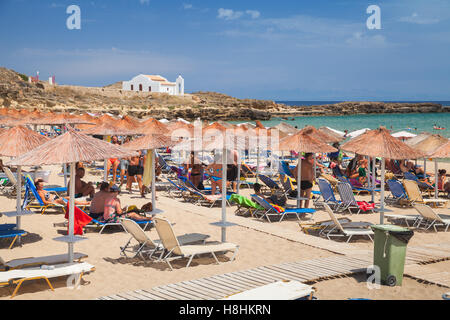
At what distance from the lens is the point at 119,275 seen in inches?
248

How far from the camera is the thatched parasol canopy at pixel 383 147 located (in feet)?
26.9

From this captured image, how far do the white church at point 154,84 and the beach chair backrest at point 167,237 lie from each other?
91.9m

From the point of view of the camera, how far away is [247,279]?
5.95 m

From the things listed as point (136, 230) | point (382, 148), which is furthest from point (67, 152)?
point (382, 148)

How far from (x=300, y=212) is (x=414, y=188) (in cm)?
324

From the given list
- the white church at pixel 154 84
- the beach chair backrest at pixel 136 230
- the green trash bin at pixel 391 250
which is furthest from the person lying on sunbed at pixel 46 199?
the white church at pixel 154 84

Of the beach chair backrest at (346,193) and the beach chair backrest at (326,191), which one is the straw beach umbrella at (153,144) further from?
the beach chair backrest at (346,193)

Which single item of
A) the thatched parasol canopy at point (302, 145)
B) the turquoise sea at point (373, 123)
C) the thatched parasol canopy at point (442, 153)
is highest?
the turquoise sea at point (373, 123)

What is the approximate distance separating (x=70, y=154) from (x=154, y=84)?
92656mm

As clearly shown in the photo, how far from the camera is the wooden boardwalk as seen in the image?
210 inches

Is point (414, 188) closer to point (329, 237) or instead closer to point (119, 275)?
point (329, 237)

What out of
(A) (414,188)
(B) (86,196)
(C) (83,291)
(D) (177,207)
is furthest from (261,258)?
(A) (414,188)

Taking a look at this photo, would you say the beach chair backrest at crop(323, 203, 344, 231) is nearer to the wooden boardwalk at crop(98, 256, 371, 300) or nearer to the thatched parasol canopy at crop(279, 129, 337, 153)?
the wooden boardwalk at crop(98, 256, 371, 300)

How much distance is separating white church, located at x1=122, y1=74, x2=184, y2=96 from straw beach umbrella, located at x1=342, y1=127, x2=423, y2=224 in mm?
90210
